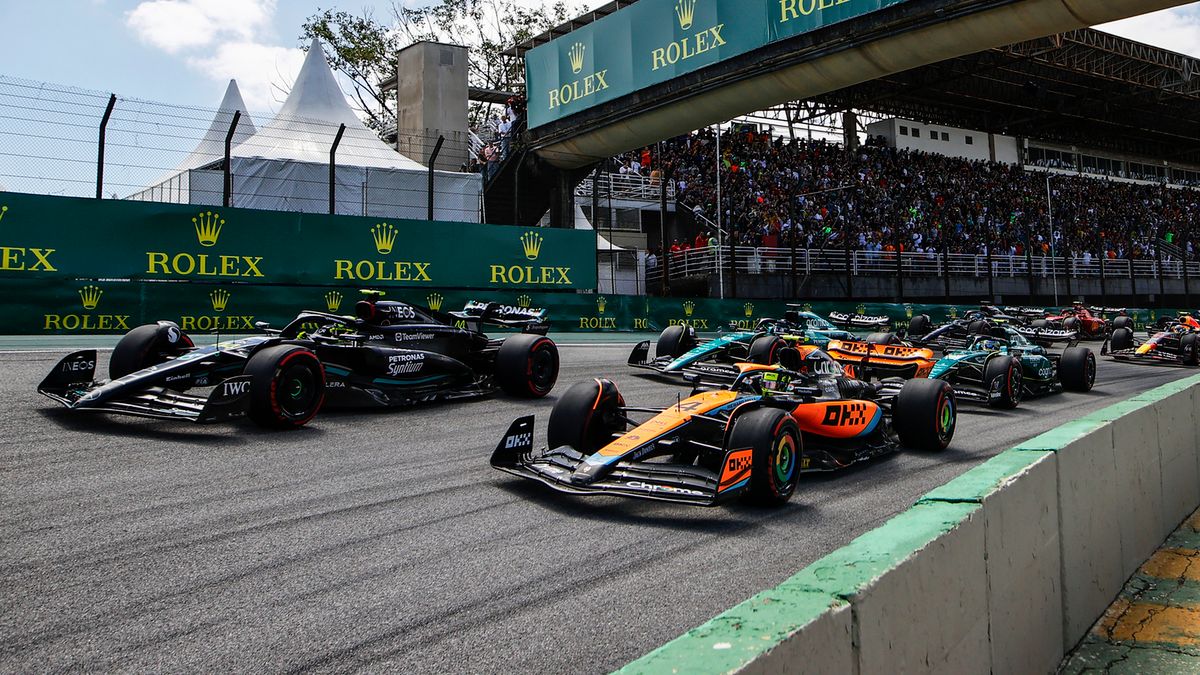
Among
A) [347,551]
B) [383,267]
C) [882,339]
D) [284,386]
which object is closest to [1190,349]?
[882,339]

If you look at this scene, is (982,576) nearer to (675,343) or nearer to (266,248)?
(675,343)

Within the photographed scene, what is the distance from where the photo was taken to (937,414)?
741 cm

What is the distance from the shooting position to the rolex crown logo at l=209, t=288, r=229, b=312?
12.4 metres

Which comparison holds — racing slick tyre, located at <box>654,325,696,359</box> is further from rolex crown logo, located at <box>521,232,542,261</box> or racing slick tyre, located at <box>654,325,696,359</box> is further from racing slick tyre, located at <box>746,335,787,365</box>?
rolex crown logo, located at <box>521,232,542,261</box>

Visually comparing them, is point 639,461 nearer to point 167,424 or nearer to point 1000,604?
point 1000,604

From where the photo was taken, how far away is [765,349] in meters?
11.1

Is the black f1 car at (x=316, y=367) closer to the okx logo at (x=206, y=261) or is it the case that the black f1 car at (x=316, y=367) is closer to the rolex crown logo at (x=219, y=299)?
the rolex crown logo at (x=219, y=299)

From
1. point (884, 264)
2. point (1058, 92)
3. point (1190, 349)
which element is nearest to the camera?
point (1190, 349)

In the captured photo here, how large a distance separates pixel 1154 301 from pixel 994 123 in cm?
1228

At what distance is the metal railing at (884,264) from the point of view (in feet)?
81.0

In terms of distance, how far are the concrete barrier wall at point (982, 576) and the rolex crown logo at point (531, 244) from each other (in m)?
12.0

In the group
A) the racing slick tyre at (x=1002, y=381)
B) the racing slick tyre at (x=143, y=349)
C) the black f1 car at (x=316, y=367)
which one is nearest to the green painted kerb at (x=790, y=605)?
the black f1 car at (x=316, y=367)

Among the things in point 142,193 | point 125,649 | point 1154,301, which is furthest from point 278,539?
point 1154,301

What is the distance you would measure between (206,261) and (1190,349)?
18090 mm
